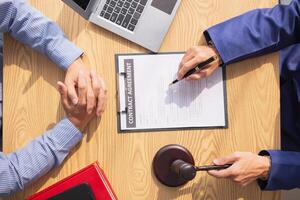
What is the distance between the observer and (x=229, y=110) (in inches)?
37.5

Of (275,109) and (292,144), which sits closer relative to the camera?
(275,109)

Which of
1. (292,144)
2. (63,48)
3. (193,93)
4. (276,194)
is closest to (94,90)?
(63,48)

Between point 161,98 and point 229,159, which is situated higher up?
point 161,98

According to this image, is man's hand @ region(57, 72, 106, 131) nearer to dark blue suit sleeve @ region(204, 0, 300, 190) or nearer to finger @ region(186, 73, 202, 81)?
finger @ region(186, 73, 202, 81)

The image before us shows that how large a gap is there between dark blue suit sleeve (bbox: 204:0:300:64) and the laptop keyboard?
0.58 ft

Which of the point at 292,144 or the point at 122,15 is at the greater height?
the point at 122,15

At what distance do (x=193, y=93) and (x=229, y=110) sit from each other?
10 centimetres

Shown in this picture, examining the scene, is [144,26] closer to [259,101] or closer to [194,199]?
[259,101]

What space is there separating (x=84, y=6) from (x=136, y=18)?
13 cm

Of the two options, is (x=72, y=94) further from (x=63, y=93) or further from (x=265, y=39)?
(x=265, y=39)

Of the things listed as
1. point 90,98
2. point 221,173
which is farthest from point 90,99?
point 221,173

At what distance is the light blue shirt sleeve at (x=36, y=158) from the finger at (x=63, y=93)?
0.04 m

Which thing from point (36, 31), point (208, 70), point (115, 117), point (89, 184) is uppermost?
point (36, 31)

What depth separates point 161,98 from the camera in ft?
3.09
